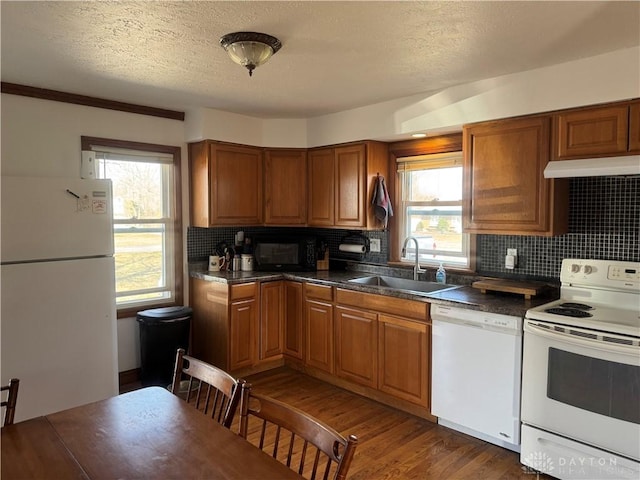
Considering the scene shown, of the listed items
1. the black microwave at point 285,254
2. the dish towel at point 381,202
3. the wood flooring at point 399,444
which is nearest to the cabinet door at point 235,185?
the black microwave at point 285,254

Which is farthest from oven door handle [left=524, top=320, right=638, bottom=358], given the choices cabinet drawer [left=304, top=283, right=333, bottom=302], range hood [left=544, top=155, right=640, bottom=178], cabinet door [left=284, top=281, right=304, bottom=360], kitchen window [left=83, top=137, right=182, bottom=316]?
kitchen window [left=83, top=137, right=182, bottom=316]

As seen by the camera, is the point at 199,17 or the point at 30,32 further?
the point at 30,32

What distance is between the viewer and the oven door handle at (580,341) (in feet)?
7.04

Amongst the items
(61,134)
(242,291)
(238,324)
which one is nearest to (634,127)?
(242,291)

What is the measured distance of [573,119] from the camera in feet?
8.59

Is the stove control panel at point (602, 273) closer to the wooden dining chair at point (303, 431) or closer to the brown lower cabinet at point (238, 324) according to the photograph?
the wooden dining chair at point (303, 431)

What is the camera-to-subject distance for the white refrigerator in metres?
2.63

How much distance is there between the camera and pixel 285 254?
14.0 feet

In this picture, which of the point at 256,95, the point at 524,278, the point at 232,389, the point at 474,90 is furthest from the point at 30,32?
the point at 524,278

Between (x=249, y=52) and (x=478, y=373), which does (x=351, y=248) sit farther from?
(x=249, y=52)

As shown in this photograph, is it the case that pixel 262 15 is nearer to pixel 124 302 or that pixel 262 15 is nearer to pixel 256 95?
pixel 256 95

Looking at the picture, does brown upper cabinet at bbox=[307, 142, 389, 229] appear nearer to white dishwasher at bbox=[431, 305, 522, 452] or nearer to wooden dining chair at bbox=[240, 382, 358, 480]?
white dishwasher at bbox=[431, 305, 522, 452]

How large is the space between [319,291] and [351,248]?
2.09 ft

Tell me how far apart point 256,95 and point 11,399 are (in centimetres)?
250
